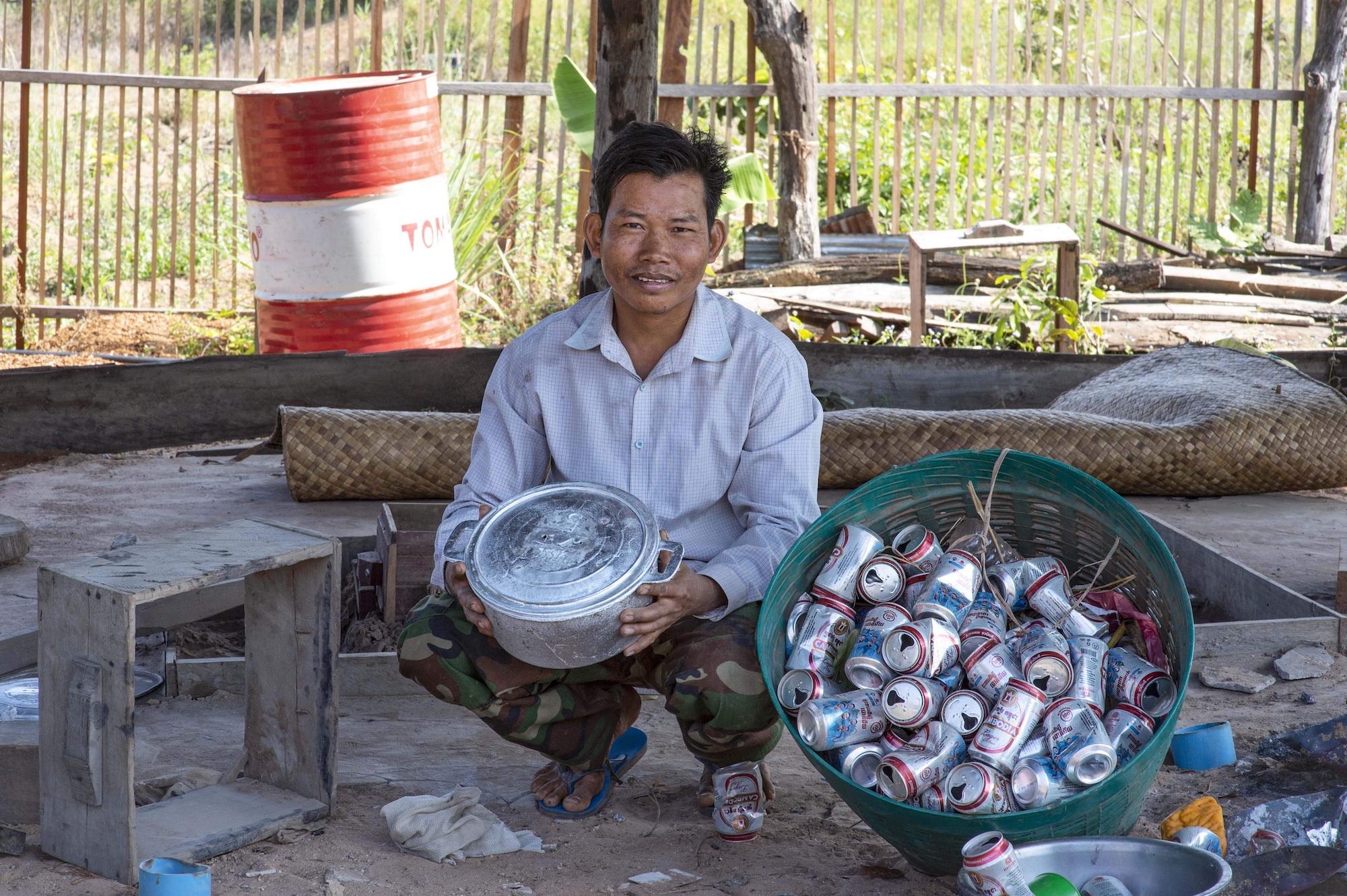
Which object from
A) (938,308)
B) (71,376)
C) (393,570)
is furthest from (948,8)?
(393,570)

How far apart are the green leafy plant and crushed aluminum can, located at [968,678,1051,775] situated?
825 centimetres

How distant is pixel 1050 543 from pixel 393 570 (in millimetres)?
1669

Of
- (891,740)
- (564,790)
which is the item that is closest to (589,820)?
(564,790)

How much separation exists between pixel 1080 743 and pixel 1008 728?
0.36 ft

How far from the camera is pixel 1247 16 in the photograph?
15.3m

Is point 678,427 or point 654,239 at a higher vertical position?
point 654,239

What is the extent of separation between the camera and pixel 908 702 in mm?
2078

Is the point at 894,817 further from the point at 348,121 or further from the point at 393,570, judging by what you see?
the point at 348,121

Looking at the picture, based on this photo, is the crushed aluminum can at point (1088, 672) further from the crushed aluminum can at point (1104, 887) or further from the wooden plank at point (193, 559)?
the wooden plank at point (193, 559)

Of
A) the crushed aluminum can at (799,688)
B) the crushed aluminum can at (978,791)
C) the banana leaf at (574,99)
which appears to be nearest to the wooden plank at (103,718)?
the crushed aluminum can at (799,688)

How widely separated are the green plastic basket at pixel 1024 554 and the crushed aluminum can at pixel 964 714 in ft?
0.56

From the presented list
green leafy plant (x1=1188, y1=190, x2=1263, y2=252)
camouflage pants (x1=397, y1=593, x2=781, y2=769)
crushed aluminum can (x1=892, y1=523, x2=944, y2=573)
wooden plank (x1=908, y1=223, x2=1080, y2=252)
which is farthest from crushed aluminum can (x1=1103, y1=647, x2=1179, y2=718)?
green leafy plant (x1=1188, y1=190, x2=1263, y2=252)

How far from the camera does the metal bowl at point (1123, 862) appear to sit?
1.90 meters

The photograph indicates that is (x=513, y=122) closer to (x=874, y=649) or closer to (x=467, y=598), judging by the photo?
(x=467, y=598)
